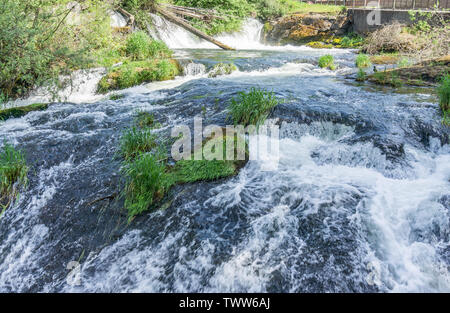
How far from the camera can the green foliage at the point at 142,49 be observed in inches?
515

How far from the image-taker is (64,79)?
32.0 ft

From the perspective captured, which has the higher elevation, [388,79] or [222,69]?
[222,69]

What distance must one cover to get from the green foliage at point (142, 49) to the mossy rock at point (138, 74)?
1.25 meters

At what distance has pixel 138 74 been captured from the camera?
11.0 m

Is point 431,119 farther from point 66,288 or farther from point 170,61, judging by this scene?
point 170,61

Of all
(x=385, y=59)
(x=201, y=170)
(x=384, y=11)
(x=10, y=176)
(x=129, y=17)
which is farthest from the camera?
(x=384, y=11)

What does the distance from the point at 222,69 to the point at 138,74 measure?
3270 millimetres

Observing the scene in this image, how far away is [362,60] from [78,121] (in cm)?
1161

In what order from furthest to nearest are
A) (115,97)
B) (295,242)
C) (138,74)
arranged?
(138,74), (115,97), (295,242)

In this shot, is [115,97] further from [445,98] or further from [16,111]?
[445,98]

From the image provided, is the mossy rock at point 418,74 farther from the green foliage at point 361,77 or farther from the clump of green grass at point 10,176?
the clump of green grass at point 10,176

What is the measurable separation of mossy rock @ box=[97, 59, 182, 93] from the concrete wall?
14.6m

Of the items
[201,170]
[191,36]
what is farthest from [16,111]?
[191,36]

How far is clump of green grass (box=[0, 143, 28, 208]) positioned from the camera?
437cm
